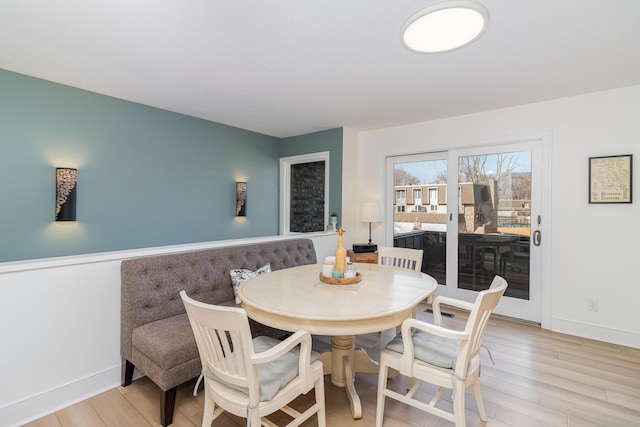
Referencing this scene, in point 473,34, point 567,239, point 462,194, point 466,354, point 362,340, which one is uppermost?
point 473,34

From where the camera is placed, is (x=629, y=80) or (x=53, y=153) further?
(x=53, y=153)

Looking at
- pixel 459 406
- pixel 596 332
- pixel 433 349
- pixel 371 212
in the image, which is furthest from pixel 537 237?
pixel 459 406

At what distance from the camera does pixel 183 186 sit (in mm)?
3875

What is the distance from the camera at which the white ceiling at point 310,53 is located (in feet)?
5.76

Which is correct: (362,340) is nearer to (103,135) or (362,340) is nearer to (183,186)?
(183,186)

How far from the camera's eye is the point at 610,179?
2.85 m

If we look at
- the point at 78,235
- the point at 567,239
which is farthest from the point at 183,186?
the point at 567,239

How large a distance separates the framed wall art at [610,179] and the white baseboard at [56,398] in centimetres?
446

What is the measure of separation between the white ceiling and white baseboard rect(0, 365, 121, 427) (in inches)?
88.3

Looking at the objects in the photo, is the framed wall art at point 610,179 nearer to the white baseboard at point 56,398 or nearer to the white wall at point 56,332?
the white wall at point 56,332

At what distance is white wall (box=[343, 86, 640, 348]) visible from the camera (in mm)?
2785

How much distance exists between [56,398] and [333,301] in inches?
74.4

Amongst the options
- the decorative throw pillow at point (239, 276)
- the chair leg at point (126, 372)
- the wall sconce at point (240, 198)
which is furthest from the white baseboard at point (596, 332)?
the wall sconce at point (240, 198)

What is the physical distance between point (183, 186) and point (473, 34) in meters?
3.49
